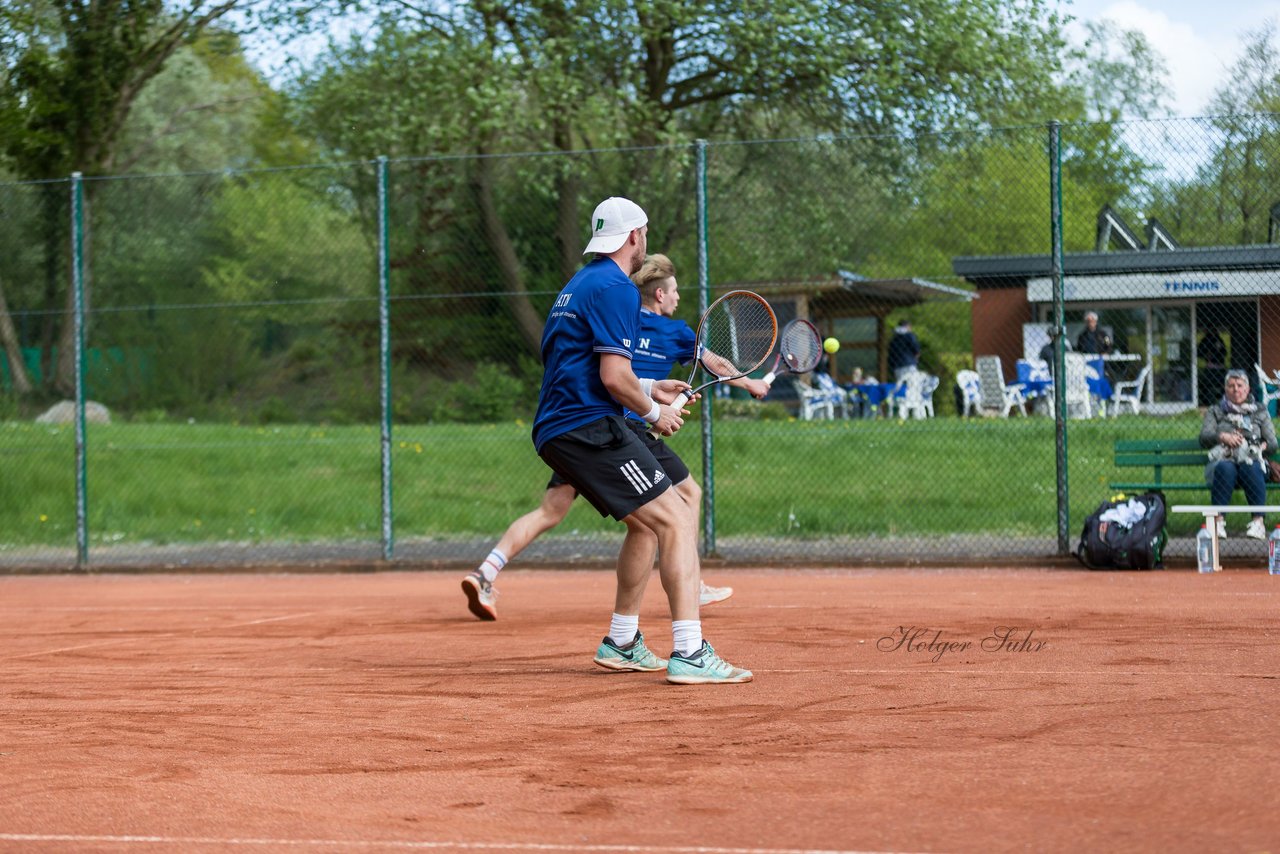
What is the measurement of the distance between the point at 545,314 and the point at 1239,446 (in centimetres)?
558

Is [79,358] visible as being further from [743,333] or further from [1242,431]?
[1242,431]

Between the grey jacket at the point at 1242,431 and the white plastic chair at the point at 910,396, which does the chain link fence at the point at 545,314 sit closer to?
the white plastic chair at the point at 910,396

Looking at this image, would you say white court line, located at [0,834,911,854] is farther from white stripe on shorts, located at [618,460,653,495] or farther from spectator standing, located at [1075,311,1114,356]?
spectator standing, located at [1075,311,1114,356]

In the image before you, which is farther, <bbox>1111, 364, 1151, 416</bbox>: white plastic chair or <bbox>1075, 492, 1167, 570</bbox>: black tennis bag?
<bbox>1111, 364, 1151, 416</bbox>: white plastic chair

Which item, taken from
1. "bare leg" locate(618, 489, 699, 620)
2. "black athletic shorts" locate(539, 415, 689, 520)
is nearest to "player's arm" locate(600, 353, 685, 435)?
"black athletic shorts" locate(539, 415, 689, 520)

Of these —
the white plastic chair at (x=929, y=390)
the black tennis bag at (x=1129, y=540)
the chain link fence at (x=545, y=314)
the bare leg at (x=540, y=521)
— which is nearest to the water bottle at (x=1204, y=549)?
the black tennis bag at (x=1129, y=540)

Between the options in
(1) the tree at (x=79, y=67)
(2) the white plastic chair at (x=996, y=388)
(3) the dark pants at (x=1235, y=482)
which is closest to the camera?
(3) the dark pants at (x=1235, y=482)

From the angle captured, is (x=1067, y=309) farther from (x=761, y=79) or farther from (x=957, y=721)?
(x=761, y=79)

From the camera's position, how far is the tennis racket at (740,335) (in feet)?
23.9

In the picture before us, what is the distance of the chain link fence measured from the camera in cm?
1098

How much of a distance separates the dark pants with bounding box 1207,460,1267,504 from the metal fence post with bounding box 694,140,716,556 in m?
3.44

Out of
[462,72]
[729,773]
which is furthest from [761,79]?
[729,773]

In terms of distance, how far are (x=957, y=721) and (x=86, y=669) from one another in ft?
13.1

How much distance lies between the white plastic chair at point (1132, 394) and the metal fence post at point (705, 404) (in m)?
2.90
